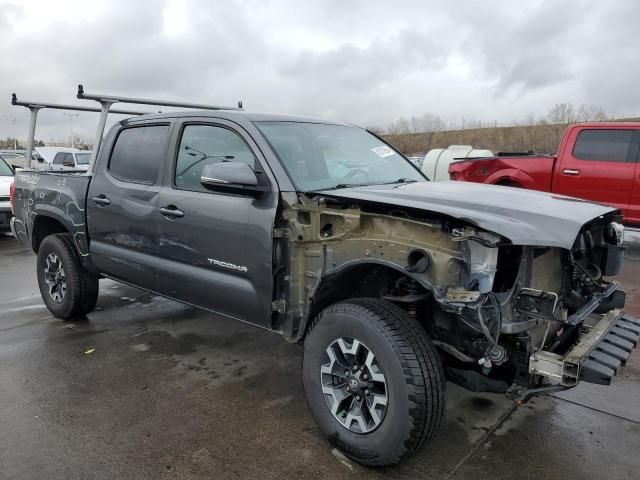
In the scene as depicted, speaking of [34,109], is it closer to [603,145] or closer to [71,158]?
[603,145]

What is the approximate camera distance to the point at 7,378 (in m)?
3.85

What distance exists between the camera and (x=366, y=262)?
282 cm

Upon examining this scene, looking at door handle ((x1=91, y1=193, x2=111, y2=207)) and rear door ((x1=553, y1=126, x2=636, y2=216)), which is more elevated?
rear door ((x1=553, y1=126, x2=636, y2=216))

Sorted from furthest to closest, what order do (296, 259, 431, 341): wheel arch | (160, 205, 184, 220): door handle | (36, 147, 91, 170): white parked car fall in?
(36, 147, 91, 170): white parked car → (160, 205, 184, 220): door handle → (296, 259, 431, 341): wheel arch

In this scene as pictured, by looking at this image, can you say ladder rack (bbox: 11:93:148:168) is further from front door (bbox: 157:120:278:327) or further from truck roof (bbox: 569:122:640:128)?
truck roof (bbox: 569:122:640:128)

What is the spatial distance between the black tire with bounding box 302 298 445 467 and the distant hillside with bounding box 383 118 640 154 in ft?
121

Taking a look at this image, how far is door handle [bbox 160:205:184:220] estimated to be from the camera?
11.9ft

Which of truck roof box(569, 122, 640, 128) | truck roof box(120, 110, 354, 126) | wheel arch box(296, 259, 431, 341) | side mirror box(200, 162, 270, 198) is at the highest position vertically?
truck roof box(569, 122, 640, 128)

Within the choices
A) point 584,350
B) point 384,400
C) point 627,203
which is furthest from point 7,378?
point 627,203

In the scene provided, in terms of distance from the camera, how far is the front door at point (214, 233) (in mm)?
3207

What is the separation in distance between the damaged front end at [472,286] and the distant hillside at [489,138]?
36423mm

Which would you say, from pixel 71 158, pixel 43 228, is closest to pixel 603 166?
pixel 43 228

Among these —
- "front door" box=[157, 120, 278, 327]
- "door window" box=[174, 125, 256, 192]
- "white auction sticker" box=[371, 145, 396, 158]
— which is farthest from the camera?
"white auction sticker" box=[371, 145, 396, 158]

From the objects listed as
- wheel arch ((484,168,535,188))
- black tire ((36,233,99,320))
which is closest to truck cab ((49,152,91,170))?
black tire ((36,233,99,320))
